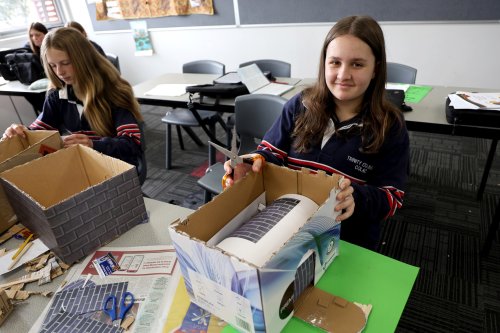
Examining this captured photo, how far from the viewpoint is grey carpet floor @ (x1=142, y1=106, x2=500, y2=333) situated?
146 centimetres

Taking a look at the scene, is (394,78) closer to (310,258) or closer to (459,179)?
(459,179)

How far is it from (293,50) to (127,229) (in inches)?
115

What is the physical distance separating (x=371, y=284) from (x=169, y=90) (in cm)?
195

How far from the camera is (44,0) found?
171 inches

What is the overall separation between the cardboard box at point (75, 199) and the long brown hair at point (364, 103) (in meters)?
0.57

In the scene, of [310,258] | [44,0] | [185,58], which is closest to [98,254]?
[310,258]

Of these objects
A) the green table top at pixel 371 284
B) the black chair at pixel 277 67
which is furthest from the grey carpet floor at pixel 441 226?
the black chair at pixel 277 67

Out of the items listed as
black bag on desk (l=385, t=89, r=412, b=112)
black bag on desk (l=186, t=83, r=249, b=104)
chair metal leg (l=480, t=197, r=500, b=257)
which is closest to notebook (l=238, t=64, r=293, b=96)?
black bag on desk (l=186, t=83, r=249, b=104)

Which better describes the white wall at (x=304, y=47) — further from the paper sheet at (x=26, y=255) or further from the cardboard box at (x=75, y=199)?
the paper sheet at (x=26, y=255)

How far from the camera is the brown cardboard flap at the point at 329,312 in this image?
64cm

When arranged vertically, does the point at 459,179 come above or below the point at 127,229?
below

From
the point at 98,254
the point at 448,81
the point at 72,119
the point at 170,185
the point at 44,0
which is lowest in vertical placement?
the point at 170,185

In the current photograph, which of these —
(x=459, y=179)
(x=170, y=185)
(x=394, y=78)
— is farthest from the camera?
(x=170, y=185)

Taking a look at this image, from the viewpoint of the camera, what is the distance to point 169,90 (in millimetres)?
2324
